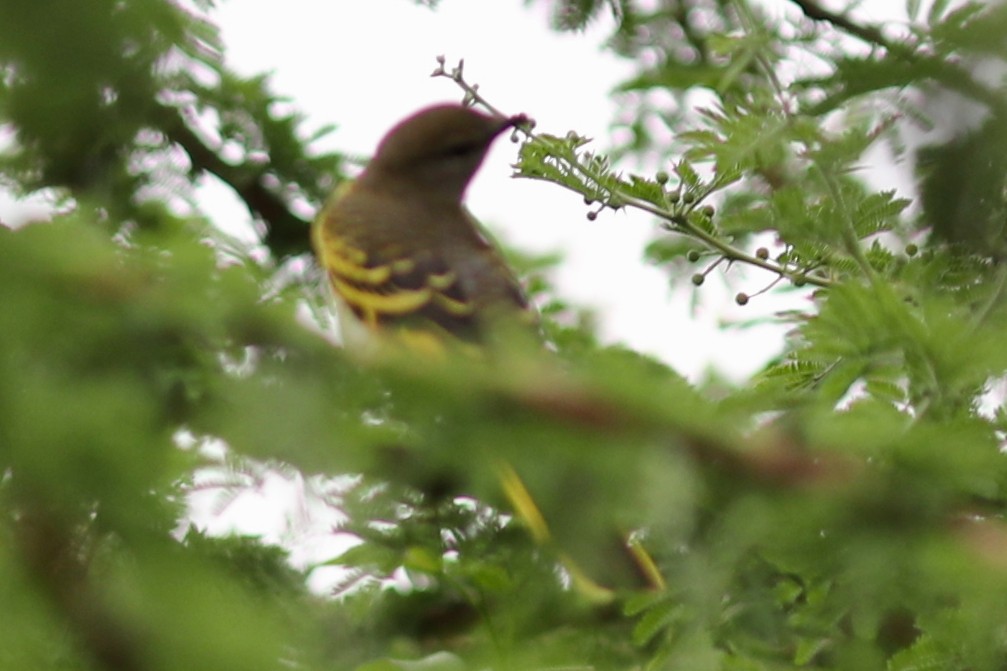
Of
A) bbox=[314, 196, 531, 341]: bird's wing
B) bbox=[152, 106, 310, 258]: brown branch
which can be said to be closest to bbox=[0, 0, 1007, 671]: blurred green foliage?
bbox=[152, 106, 310, 258]: brown branch

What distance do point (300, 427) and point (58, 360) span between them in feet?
0.81

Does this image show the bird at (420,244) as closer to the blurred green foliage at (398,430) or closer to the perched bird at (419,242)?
the perched bird at (419,242)

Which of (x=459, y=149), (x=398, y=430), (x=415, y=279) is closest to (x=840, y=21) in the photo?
(x=415, y=279)

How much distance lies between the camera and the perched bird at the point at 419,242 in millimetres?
3363

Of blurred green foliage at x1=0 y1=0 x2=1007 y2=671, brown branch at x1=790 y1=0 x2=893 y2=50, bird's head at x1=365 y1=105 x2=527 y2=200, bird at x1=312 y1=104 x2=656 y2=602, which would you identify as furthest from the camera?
bird's head at x1=365 y1=105 x2=527 y2=200

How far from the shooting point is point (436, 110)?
4.60 metres

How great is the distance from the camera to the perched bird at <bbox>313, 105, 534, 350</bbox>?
3.36 metres

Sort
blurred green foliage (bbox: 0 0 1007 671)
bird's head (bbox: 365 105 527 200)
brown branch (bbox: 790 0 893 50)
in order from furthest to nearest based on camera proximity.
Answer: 1. bird's head (bbox: 365 105 527 200)
2. brown branch (bbox: 790 0 893 50)
3. blurred green foliage (bbox: 0 0 1007 671)

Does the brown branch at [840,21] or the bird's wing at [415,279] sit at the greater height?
the brown branch at [840,21]

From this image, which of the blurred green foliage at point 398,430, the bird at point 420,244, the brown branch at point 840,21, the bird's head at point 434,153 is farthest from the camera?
the bird's head at point 434,153

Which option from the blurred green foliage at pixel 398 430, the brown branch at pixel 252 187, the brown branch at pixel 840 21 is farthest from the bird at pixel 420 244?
the brown branch at pixel 840 21

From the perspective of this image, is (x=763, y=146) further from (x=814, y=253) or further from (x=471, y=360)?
(x=471, y=360)

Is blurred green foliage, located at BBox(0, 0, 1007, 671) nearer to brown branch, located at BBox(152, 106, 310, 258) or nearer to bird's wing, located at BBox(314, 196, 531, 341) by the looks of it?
brown branch, located at BBox(152, 106, 310, 258)

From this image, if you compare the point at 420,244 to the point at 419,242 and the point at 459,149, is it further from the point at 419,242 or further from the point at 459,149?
the point at 459,149
